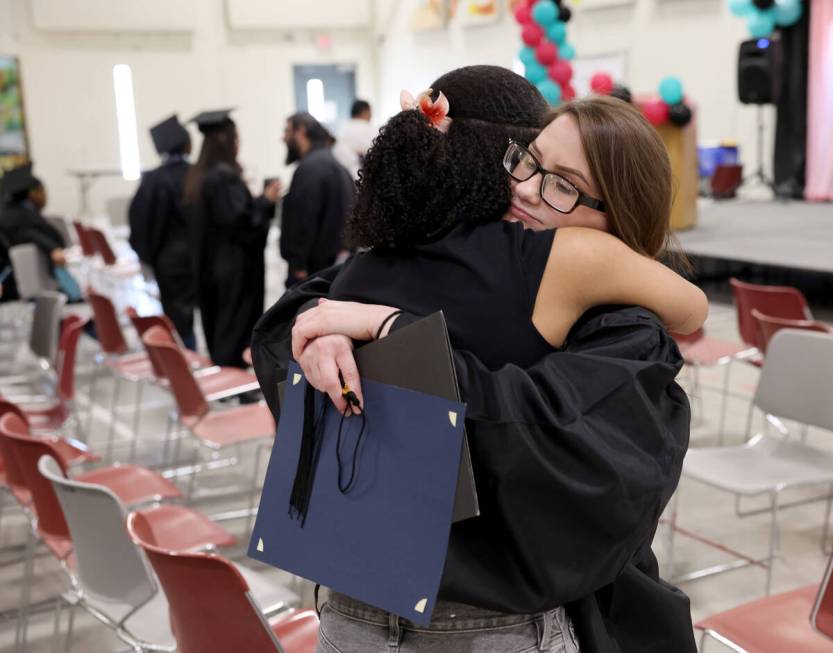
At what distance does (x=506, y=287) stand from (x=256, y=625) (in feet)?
2.95

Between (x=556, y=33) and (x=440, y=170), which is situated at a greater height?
(x=556, y=33)

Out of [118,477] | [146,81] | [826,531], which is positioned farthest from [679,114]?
[146,81]

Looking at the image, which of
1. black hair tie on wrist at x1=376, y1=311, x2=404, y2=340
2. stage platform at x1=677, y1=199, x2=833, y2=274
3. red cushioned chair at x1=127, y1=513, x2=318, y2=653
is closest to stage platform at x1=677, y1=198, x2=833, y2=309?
stage platform at x1=677, y1=199, x2=833, y2=274

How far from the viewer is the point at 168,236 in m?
6.15

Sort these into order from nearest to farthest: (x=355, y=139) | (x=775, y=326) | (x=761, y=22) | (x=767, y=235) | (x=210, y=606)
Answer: (x=210, y=606) < (x=775, y=326) < (x=767, y=235) < (x=355, y=139) < (x=761, y=22)

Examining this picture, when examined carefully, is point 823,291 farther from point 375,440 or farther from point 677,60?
point 375,440

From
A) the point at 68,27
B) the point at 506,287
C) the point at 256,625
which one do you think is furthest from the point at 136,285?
the point at 506,287

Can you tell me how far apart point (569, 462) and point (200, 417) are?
9.81 feet

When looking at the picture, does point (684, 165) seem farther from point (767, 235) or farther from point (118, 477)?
point (118, 477)

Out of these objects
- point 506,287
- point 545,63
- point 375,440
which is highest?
point 545,63

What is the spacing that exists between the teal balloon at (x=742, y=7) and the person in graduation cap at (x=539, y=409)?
9727 mm

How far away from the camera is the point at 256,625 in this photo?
1.68m

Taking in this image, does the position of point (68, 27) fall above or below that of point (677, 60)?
above

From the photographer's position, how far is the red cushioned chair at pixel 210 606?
5.46 ft
